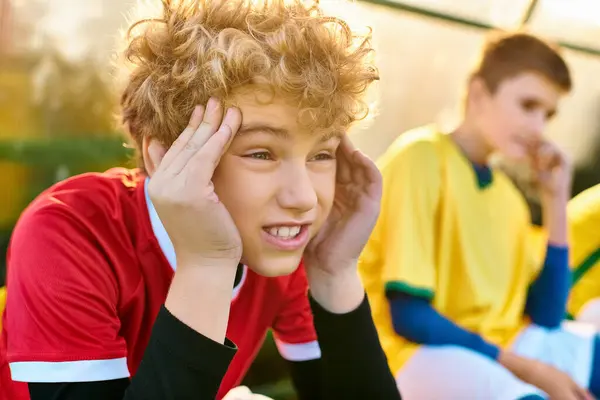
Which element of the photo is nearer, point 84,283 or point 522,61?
point 84,283

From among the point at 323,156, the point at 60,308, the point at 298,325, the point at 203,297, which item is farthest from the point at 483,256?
the point at 60,308

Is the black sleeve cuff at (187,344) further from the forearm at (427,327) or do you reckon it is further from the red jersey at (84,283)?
the forearm at (427,327)

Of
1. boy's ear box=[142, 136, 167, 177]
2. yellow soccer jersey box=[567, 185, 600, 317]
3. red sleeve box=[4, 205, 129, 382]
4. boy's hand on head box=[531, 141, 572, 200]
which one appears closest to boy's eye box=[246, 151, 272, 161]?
boy's ear box=[142, 136, 167, 177]

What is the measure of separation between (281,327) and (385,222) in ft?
1.33

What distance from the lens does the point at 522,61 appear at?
5.19ft

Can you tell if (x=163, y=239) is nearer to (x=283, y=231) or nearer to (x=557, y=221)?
(x=283, y=231)

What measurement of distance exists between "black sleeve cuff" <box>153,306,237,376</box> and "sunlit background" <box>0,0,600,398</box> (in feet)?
1.35

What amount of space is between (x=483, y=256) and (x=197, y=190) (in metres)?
0.93

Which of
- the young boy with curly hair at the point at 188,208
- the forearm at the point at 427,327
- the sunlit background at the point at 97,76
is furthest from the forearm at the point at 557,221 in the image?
the young boy with curly hair at the point at 188,208

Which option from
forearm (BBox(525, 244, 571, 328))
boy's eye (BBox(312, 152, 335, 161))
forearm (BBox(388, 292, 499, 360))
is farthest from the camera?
forearm (BBox(525, 244, 571, 328))

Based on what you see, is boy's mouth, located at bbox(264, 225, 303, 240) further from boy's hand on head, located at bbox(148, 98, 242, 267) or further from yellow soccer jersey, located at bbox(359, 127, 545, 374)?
yellow soccer jersey, located at bbox(359, 127, 545, 374)

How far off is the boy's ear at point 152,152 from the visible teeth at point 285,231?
163mm

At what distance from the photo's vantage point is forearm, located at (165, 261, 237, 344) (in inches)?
30.3

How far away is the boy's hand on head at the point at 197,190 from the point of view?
0.75 meters
